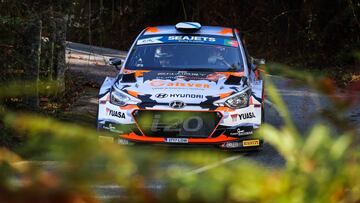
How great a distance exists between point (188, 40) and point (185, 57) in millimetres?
473

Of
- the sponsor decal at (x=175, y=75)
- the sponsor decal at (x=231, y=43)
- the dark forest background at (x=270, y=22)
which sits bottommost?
the dark forest background at (x=270, y=22)

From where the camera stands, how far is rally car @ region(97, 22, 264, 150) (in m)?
8.49

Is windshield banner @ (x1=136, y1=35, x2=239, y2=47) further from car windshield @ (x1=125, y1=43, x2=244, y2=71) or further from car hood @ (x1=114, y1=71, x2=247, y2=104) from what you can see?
car hood @ (x1=114, y1=71, x2=247, y2=104)

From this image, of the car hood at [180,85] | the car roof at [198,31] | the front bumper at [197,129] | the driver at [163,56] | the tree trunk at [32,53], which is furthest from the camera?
the tree trunk at [32,53]

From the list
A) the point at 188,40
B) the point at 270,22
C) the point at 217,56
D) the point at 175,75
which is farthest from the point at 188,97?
the point at 270,22

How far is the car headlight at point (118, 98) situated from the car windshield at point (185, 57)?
0.99 meters

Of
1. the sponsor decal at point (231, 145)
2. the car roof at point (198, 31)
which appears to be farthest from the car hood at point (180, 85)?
the car roof at point (198, 31)

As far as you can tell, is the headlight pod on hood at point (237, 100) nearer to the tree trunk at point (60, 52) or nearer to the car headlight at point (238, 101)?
the car headlight at point (238, 101)

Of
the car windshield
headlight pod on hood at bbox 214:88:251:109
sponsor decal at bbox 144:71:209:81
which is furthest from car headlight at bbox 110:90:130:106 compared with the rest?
headlight pod on hood at bbox 214:88:251:109

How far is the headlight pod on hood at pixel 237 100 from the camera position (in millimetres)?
8695

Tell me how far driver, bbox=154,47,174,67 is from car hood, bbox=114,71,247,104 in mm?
473

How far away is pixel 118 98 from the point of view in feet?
29.3

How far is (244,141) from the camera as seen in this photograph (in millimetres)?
8805

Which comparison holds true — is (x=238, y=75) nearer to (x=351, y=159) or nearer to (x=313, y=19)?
(x=351, y=159)
